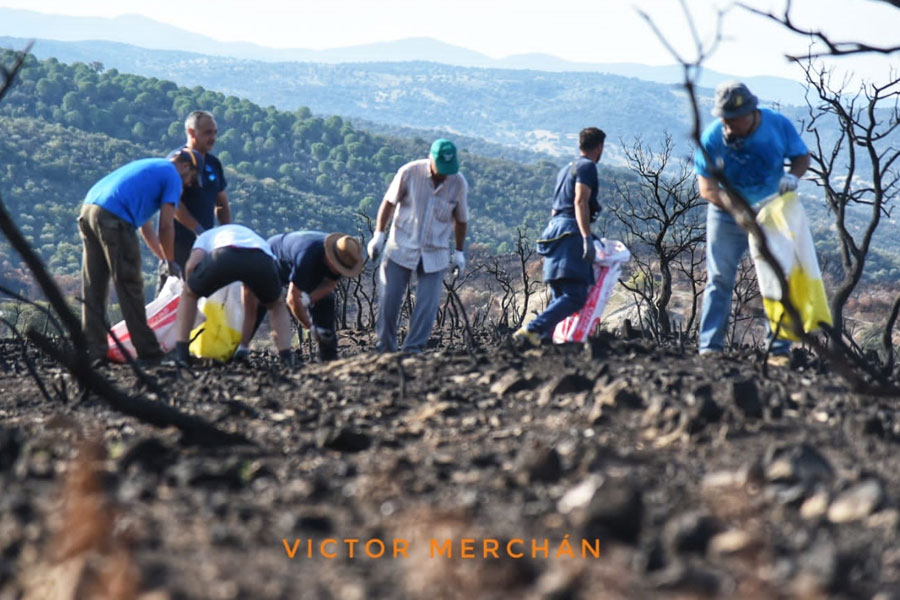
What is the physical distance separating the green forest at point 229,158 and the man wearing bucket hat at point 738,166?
179 ft

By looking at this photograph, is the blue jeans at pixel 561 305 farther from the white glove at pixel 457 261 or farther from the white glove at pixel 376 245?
the white glove at pixel 376 245

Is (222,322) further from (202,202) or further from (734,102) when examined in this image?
(734,102)

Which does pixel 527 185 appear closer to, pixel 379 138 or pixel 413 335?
pixel 379 138

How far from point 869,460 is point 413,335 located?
11.2ft

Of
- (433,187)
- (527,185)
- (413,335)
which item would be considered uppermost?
(433,187)

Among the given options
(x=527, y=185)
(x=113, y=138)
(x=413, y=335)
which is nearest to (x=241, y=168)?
(x=113, y=138)

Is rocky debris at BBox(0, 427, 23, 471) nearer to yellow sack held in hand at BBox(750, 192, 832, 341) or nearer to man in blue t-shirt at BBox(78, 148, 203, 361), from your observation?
man in blue t-shirt at BBox(78, 148, 203, 361)

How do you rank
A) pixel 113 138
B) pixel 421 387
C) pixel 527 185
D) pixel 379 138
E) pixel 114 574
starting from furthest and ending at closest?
1. pixel 379 138
2. pixel 527 185
3. pixel 113 138
4. pixel 421 387
5. pixel 114 574

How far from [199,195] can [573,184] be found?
2411mm

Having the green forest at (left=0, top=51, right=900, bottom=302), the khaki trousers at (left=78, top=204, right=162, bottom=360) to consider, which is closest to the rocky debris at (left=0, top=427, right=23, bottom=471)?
the khaki trousers at (left=78, top=204, right=162, bottom=360)

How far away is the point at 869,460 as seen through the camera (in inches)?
141

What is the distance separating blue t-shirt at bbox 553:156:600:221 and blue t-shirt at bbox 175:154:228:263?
215cm

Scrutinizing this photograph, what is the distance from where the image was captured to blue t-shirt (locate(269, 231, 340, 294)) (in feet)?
21.4

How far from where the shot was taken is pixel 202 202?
6863 mm
